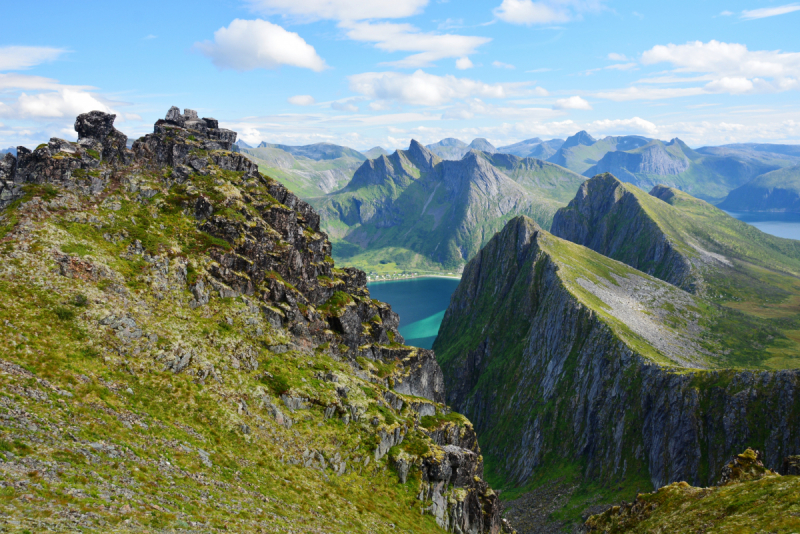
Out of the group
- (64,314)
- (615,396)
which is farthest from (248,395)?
(615,396)

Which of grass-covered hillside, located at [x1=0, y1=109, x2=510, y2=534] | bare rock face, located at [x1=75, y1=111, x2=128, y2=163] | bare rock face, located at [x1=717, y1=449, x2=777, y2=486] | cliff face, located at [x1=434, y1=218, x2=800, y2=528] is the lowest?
cliff face, located at [x1=434, y1=218, x2=800, y2=528]

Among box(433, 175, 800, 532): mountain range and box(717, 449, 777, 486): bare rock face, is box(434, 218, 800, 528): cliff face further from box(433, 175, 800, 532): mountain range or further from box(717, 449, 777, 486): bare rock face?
box(717, 449, 777, 486): bare rock face

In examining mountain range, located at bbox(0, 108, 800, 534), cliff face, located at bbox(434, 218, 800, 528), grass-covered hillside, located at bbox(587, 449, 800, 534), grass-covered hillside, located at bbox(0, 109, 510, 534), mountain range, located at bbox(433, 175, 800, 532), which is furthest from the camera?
mountain range, located at bbox(433, 175, 800, 532)

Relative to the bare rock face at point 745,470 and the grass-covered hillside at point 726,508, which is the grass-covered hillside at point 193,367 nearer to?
the grass-covered hillside at point 726,508

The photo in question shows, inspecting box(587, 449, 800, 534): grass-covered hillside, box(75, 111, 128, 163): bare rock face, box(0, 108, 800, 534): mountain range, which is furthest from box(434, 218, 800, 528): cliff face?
box(75, 111, 128, 163): bare rock face

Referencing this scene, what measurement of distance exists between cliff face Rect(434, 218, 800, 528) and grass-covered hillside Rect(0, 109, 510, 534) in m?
57.3

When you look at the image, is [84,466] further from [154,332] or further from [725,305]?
[725,305]

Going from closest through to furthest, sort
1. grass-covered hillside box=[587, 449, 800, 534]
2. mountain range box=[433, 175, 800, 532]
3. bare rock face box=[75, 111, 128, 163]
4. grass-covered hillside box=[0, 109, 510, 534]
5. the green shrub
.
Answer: grass-covered hillside box=[587, 449, 800, 534]
grass-covered hillside box=[0, 109, 510, 534]
the green shrub
bare rock face box=[75, 111, 128, 163]
mountain range box=[433, 175, 800, 532]

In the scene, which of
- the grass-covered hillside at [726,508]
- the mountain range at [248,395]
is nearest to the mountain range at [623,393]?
the mountain range at [248,395]

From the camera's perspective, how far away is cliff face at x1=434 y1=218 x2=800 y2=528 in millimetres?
94812

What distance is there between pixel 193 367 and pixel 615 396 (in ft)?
394

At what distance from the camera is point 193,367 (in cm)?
5688

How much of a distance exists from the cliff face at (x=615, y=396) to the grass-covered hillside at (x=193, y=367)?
57.3 metres

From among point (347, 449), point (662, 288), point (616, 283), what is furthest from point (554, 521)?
point (662, 288)
